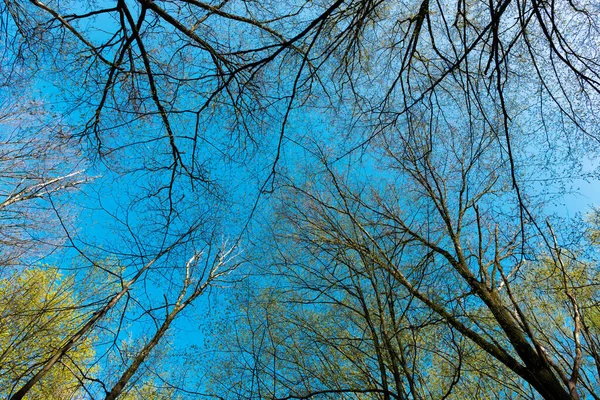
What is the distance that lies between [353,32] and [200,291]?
618cm

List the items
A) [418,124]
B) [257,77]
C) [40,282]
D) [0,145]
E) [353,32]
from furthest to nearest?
[40,282], [0,145], [418,124], [257,77], [353,32]

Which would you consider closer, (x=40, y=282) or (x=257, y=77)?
(x=257, y=77)

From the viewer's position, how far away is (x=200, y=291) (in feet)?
23.5

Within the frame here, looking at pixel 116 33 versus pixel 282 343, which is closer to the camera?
pixel 116 33

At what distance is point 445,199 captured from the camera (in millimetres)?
5648

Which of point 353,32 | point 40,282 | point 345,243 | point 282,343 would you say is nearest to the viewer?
point 353,32

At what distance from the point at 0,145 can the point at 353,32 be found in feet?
26.3

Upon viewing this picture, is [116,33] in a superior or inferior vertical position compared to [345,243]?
inferior

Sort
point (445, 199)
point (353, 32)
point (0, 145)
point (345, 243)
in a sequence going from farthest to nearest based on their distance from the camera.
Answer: point (0, 145), point (445, 199), point (345, 243), point (353, 32)

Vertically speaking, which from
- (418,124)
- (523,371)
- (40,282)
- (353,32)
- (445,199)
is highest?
(445,199)

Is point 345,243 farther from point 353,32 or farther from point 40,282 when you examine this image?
point 40,282

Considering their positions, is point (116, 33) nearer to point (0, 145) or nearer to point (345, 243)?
point (345, 243)

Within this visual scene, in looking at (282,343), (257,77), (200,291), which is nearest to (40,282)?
(200,291)

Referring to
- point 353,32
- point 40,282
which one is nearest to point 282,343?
point 353,32
